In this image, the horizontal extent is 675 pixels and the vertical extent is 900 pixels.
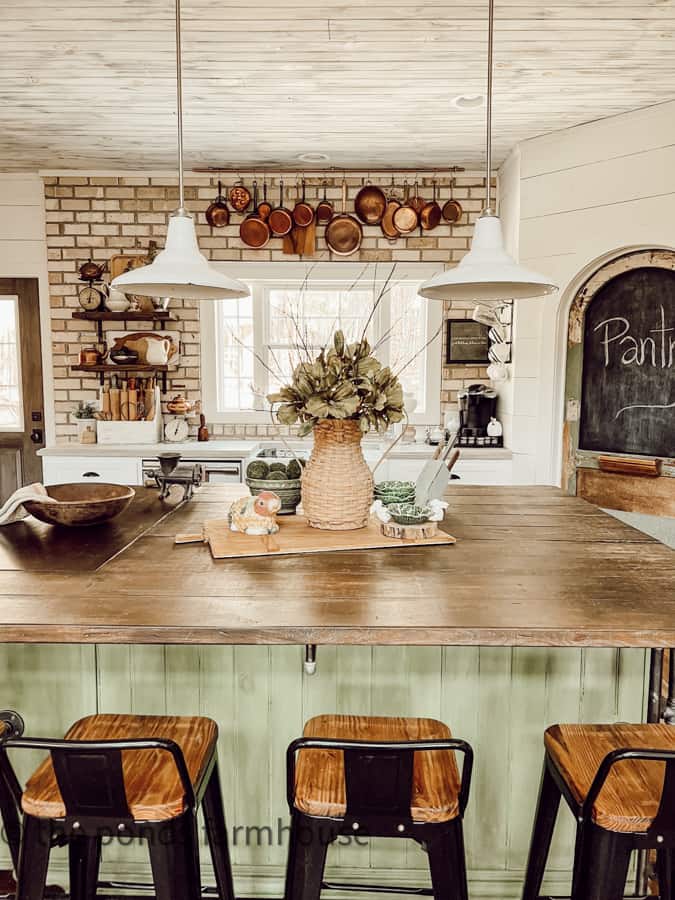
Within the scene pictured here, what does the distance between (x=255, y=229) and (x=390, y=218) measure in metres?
Result: 0.93

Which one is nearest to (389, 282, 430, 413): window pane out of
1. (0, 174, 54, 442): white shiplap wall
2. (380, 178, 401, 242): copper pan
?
(380, 178, 401, 242): copper pan

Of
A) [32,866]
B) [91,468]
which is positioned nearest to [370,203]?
[91,468]

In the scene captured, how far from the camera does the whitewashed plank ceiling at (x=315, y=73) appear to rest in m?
2.65

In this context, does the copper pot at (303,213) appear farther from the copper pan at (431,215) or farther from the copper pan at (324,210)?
the copper pan at (431,215)

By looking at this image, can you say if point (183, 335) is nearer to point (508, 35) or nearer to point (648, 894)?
point (508, 35)

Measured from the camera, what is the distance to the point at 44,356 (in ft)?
16.0

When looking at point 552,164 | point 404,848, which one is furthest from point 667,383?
point 404,848

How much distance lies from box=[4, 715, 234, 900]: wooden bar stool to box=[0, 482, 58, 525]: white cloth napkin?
73 centimetres

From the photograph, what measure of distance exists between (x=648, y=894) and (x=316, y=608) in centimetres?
134

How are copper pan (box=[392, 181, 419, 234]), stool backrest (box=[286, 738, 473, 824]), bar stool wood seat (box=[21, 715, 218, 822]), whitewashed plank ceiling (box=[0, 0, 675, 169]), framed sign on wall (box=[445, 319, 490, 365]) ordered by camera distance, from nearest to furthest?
stool backrest (box=[286, 738, 473, 824]) < bar stool wood seat (box=[21, 715, 218, 822]) < whitewashed plank ceiling (box=[0, 0, 675, 169]) < copper pan (box=[392, 181, 419, 234]) < framed sign on wall (box=[445, 319, 490, 365])

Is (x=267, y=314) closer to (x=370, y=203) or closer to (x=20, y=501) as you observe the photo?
(x=370, y=203)

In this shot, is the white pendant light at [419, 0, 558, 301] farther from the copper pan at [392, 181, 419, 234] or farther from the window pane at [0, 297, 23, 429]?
the window pane at [0, 297, 23, 429]

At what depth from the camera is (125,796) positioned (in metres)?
1.19

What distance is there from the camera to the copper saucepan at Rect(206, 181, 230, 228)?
15.4ft
